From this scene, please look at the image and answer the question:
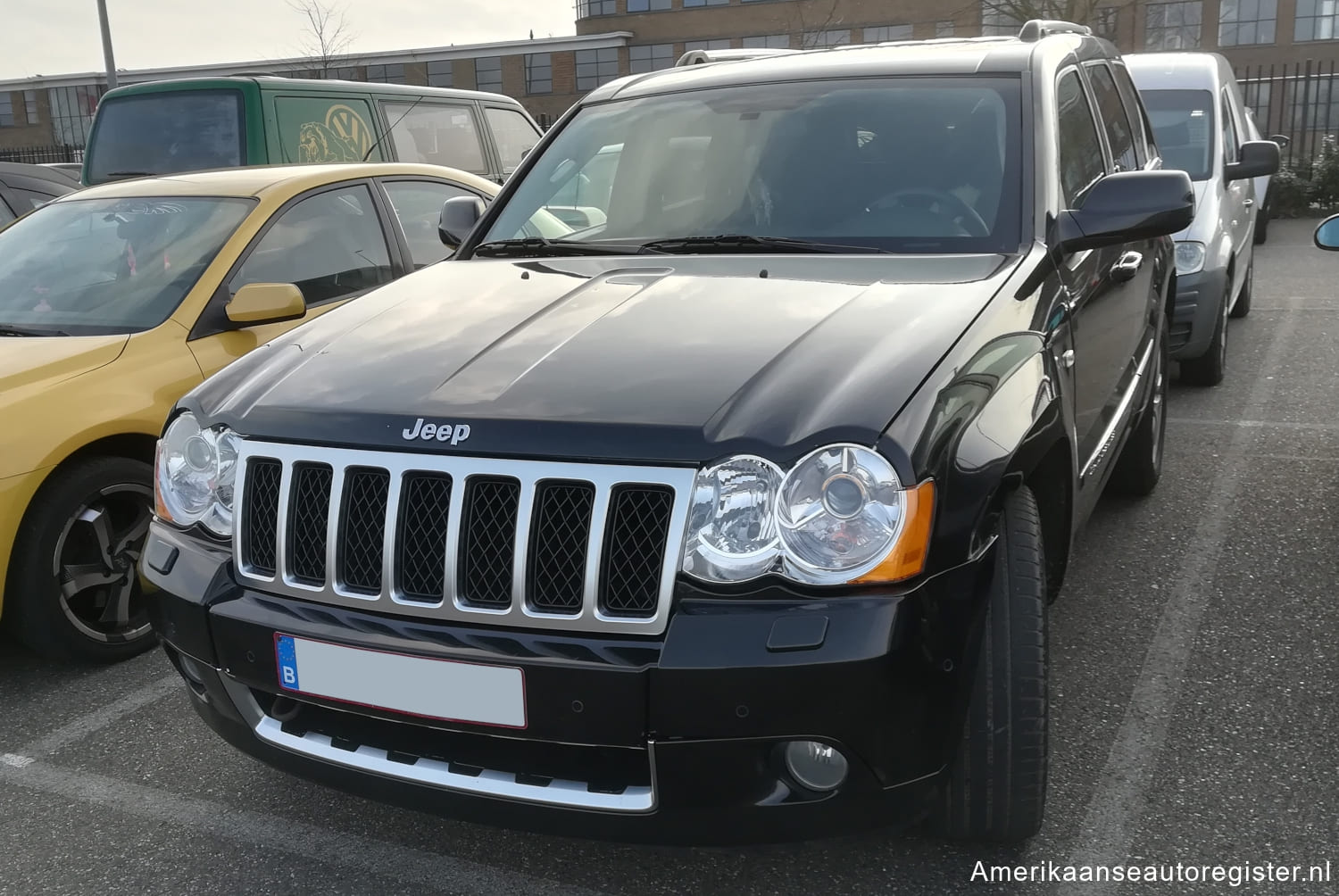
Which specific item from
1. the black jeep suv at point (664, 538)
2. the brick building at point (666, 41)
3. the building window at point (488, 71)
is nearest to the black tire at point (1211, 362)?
the black jeep suv at point (664, 538)

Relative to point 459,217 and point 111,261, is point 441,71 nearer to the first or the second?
point 111,261

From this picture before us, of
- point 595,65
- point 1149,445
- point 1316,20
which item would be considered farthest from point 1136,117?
point 595,65

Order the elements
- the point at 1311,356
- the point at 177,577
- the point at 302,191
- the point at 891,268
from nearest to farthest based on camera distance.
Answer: the point at 177,577 → the point at 891,268 → the point at 302,191 → the point at 1311,356

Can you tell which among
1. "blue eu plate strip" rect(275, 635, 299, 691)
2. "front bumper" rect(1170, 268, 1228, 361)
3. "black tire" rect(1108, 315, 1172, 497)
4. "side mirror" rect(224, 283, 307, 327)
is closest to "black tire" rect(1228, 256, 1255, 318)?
"front bumper" rect(1170, 268, 1228, 361)

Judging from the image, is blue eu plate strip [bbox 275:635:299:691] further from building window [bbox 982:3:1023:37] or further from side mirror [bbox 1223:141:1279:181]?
building window [bbox 982:3:1023:37]

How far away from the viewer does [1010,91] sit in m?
3.42

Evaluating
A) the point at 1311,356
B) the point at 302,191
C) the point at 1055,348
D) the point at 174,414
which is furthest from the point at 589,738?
the point at 1311,356

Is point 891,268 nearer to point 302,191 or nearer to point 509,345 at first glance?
point 509,345

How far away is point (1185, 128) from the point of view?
7898mm

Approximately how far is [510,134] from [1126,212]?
8.58 metres

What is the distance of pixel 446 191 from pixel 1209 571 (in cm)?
366

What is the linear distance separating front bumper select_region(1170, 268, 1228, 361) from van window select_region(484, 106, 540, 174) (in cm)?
599

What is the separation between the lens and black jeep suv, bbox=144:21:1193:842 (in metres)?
2.09

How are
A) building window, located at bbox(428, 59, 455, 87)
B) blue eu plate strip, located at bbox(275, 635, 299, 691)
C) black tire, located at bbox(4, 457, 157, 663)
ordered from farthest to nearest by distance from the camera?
1. building window, located at bbox(428, 59, 455, 87)
2. black tire, located at bbox(4, 457, 157, 663)
3. blue eu plate strip, located at bbox(275, 635, 299, 691)
